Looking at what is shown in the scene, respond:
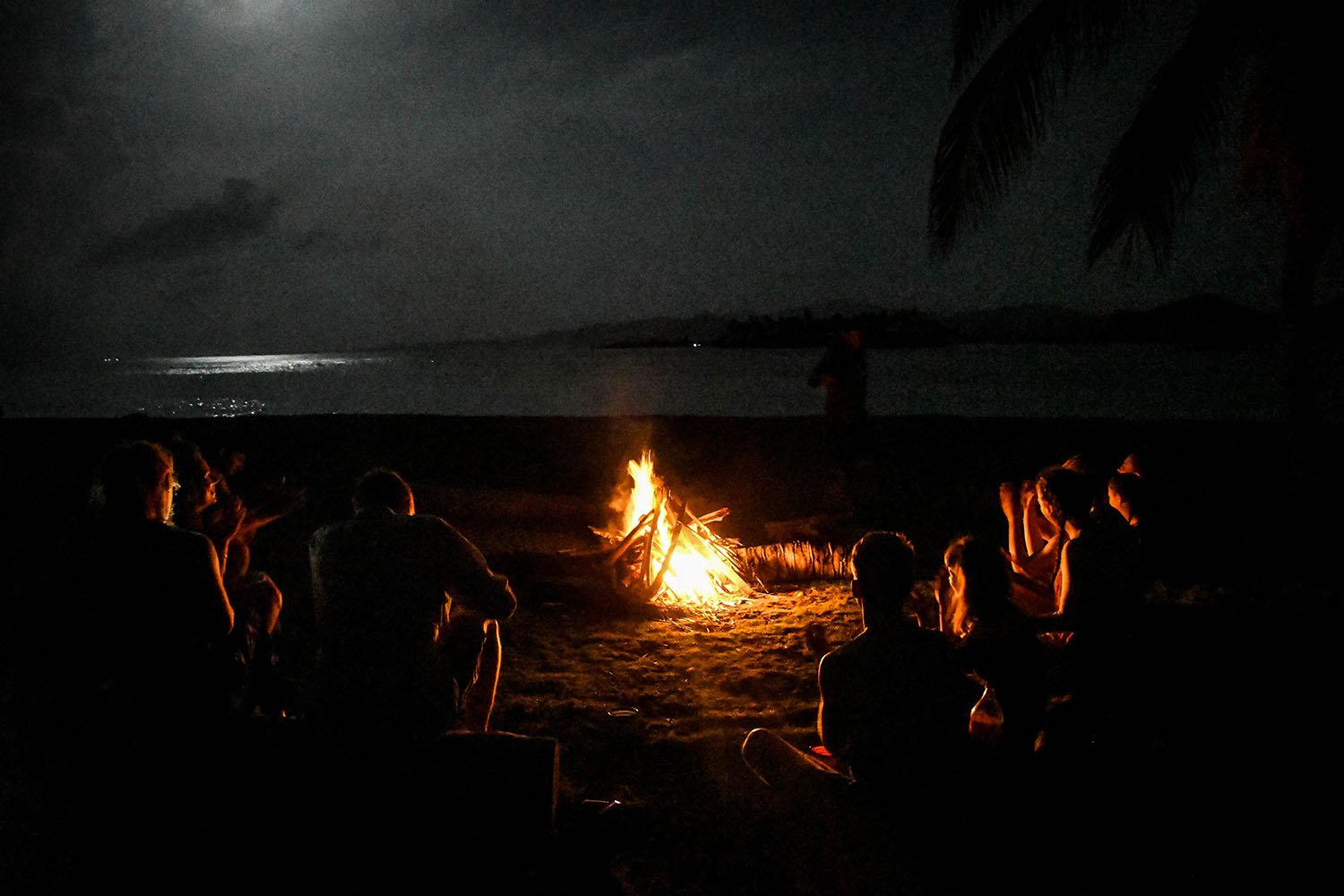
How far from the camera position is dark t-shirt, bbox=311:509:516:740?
284cm

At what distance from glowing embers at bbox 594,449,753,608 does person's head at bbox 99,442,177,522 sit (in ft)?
12.1

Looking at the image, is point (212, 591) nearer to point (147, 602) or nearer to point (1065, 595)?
point (147, 602)

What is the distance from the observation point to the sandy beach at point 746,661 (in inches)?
112

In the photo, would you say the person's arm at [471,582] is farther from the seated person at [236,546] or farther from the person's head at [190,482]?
the person's head at [190,482]

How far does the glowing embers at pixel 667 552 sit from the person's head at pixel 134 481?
3.69m

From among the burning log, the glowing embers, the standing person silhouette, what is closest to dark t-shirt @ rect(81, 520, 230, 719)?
the glowing embers

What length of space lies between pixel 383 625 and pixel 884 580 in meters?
1.62

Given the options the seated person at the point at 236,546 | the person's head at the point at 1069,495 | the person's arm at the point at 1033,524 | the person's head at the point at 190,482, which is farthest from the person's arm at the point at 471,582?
the person's arm at the point at 1033,524

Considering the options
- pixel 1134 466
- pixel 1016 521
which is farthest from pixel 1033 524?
pixel 1134 466

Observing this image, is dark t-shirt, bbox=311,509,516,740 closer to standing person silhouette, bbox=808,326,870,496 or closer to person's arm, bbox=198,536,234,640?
person's arm, bbox=198,536,234,640

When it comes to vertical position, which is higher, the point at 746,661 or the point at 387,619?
the point at 387,619

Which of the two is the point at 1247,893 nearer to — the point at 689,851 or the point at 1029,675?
the point at 1029,675

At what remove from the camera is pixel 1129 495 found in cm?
443

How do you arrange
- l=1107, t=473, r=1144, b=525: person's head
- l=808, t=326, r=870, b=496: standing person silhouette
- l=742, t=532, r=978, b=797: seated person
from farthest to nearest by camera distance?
l=808, t=326, r=870, b=496: standing person silhouette → l=1107, t=473, r=1144, b=525: person's head → l=742, t=532, r=978, b=797: seated person
